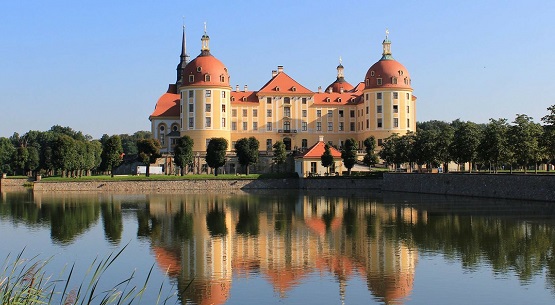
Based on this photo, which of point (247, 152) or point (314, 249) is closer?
point (314, 249)

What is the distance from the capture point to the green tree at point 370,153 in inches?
2359

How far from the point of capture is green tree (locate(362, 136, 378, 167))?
5991 cm

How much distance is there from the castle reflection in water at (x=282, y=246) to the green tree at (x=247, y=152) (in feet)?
78.0

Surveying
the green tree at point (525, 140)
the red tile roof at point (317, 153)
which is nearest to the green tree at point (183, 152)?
the red tile roof at point (317, 153)

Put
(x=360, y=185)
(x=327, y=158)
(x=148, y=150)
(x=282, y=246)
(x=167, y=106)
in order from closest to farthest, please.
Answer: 1. (x=282, y=246)
2. (x=360, y=185)
3. (x=327, y=158)
4. (x=148, y=150)
5. (x=167, y=106)

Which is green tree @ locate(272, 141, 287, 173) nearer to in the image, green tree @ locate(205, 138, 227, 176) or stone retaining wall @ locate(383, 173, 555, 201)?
green tree @ locate(205, 138, 227, 176)

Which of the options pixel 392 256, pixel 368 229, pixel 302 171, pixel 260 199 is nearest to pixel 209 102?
pixel 302 171

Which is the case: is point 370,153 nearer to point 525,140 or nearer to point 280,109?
point 280,109

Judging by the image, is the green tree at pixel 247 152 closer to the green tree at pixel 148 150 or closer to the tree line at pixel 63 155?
the green tree at pixel 148 150

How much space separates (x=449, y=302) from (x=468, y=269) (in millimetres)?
3572

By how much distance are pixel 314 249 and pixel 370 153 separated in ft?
135

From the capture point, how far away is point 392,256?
60.7 feet

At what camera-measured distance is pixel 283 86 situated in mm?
A: 70688

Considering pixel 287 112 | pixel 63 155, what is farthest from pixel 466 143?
pixel 63 155
